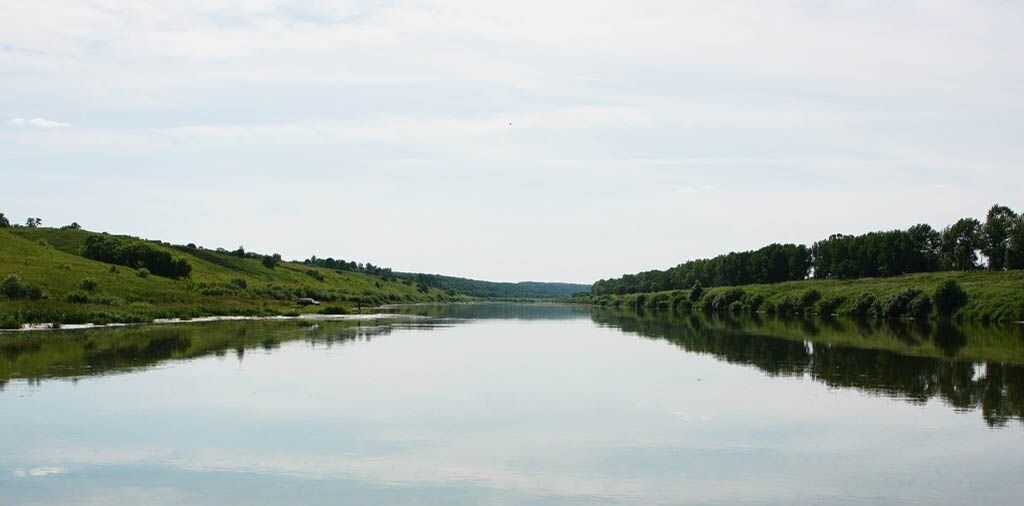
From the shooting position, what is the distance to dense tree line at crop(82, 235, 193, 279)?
99250 millimetres

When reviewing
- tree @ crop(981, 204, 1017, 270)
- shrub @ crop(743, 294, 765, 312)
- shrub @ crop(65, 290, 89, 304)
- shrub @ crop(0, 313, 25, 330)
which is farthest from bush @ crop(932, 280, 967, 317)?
shrub @ crop(0, 313, 25, 330)

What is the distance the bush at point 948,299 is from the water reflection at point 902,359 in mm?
25511

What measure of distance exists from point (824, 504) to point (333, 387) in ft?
62.2

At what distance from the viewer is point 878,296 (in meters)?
107

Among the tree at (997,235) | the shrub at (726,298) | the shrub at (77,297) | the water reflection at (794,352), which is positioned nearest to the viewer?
the water reflection at (794,352)

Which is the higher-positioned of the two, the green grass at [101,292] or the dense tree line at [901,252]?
the dense tree line at [901,252]

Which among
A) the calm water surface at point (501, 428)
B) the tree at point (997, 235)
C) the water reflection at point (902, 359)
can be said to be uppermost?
the tree at point (997, 235)

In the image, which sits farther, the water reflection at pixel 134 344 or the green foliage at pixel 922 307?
the green foliage at pixel 922 307

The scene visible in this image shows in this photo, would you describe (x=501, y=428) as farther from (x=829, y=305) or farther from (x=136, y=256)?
(x=829, y=305)

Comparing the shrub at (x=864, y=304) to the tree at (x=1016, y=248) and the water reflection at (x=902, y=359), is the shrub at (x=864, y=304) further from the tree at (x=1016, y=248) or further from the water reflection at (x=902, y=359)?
the water reflection at (x=902, y=359)

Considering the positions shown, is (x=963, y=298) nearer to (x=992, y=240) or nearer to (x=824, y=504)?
(x=992, y=240)

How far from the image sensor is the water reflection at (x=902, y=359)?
2777 cm

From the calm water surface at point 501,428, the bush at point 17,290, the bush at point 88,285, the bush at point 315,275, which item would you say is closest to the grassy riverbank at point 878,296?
the calm water surface at point 501,428

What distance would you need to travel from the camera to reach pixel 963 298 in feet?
302
